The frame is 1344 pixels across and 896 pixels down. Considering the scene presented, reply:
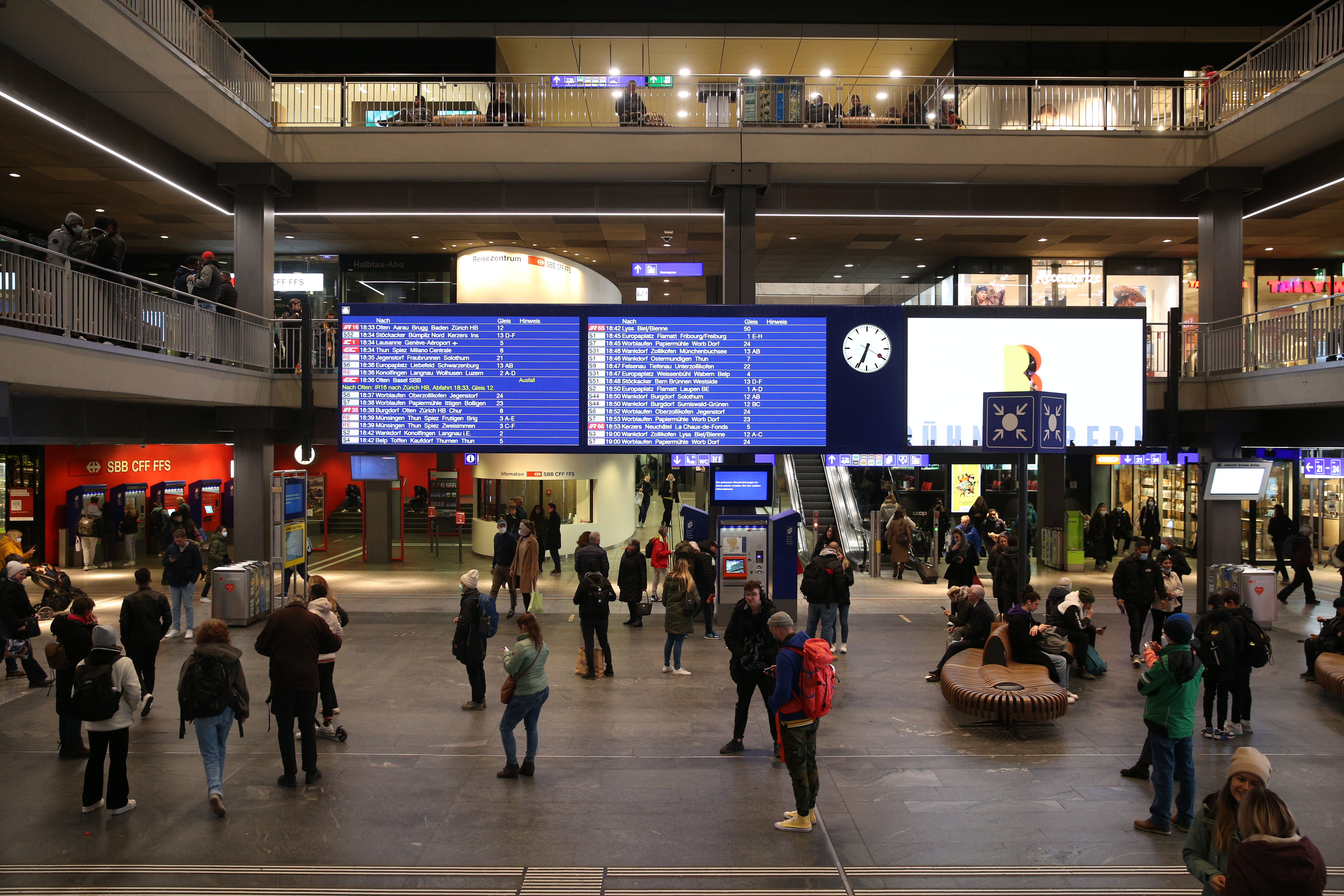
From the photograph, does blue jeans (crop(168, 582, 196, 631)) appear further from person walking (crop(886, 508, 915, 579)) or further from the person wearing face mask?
person walking (crop(886, 508, 915, 579))

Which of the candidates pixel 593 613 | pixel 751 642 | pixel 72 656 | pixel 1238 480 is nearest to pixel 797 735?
pixel 751 642

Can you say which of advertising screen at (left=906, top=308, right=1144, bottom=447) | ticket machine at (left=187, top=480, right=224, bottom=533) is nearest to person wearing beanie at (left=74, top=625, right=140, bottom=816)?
advertising screen at (left=906, top=308, right=1144, bottom=447)

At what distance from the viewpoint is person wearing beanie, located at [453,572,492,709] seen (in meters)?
9.03

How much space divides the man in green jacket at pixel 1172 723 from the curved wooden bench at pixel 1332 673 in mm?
4504

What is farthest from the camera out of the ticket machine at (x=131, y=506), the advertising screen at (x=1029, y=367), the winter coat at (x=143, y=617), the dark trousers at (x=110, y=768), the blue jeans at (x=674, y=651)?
the ticket machine at (x=131, y=506)

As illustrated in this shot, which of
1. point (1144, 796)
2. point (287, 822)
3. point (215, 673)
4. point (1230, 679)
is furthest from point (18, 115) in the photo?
Result: point (1230, 679)

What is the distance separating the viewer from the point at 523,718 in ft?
24.7

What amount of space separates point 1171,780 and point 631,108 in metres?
14.8

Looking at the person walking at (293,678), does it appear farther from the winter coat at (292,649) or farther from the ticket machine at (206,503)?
the ticket machine at (206,503)

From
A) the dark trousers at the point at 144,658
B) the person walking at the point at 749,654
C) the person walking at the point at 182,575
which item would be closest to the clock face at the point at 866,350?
the person walking at the point at 749,654

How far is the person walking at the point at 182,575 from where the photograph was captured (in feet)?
40.4

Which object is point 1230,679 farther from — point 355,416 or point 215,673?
point 355,416

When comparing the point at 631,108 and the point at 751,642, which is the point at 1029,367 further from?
the point at 631,108

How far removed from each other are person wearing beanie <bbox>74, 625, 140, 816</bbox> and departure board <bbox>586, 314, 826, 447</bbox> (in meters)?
7.30
